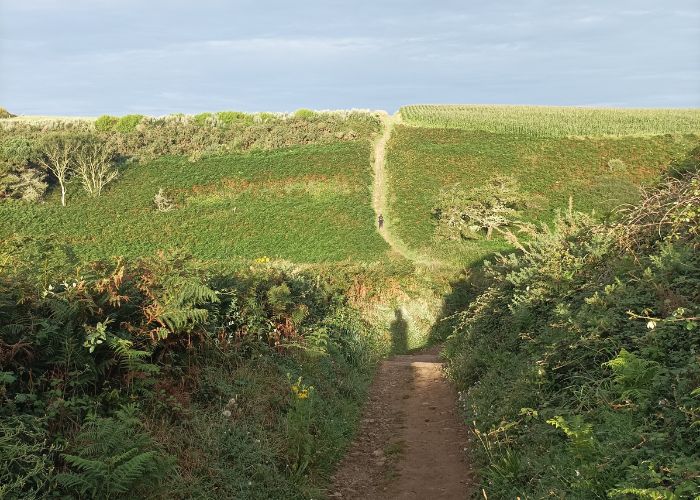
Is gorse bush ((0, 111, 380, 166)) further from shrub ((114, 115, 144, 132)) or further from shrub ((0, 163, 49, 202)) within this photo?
shrub ((0, 163, 49, 202))

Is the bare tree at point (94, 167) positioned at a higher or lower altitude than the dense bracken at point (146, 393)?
higher

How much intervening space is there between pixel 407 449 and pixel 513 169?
39.8 metres

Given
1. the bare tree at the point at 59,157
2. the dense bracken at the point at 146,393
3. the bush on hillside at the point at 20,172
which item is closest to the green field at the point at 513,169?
the bare tree at the point at 59,157

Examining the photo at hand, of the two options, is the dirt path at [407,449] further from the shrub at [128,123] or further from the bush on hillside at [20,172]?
the shrub at [128,123]

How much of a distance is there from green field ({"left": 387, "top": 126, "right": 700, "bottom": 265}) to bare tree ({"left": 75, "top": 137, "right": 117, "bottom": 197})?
2345 cm

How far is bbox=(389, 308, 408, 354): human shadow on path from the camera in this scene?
2050cm

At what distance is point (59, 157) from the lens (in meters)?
44.9

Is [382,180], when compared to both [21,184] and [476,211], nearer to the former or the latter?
[476,211]

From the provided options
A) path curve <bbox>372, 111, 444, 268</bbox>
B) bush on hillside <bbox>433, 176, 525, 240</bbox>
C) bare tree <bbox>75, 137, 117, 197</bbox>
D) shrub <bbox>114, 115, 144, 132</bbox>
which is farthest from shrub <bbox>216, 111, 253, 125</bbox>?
bush on hillside <bbox>433, 176, 525, 240</bbox>

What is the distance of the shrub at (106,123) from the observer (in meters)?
59.7

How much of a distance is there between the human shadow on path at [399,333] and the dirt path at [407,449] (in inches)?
295

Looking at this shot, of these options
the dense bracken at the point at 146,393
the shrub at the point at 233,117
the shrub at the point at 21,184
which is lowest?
the dense bracken at the point at 146,393

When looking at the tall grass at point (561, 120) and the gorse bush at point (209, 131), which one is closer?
the tall grass at point (561, 120)

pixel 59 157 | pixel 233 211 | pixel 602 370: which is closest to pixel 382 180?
pixel 233 211
